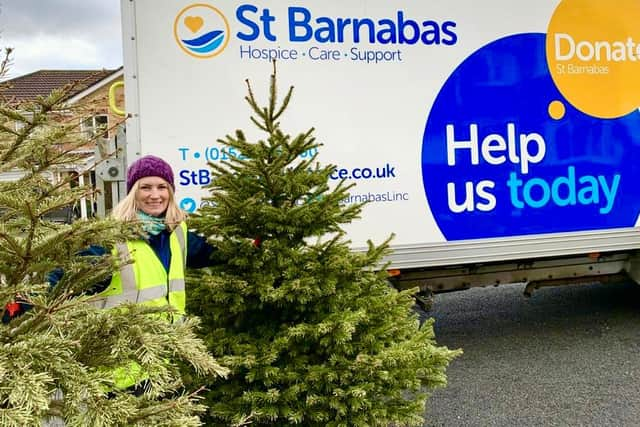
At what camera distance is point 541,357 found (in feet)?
16.1

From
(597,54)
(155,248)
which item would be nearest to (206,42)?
(155,248)

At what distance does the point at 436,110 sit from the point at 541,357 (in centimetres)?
239

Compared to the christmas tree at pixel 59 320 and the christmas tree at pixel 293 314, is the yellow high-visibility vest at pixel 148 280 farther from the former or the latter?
the christmas tree at pixel 59 320

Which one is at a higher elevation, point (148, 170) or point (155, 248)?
point (148, 170)

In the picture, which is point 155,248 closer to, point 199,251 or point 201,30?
point 199,251

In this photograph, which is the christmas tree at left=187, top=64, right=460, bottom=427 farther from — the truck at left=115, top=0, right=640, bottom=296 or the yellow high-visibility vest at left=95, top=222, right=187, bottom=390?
the truck at left=115, top=0, right=640, bottom=296

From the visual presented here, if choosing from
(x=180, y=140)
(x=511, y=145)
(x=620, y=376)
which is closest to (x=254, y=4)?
(x=180, y=140)

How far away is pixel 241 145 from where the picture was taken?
2.47 m

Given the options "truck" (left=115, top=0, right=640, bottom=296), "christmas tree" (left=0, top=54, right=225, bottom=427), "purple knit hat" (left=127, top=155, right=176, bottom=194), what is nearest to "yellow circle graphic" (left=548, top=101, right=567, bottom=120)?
"truck" (left=115, top=0, right=640, bottom=296)

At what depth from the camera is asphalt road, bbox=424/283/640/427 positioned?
388cm

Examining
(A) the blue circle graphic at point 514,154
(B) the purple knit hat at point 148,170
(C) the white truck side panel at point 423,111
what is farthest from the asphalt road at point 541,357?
(B) the purple knit hat at point 148,170

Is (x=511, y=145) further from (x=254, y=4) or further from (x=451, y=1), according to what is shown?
(x=254, y=4)

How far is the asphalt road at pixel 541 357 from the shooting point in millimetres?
3875

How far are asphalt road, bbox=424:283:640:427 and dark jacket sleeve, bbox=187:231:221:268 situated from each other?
2099 mm
